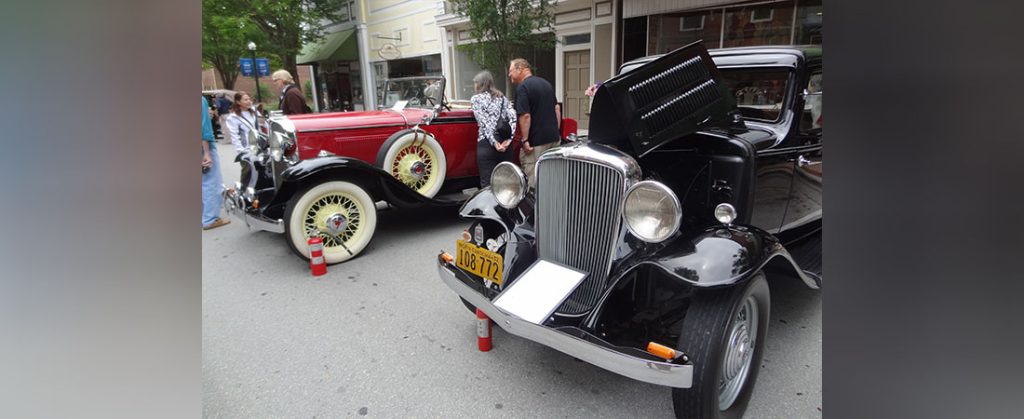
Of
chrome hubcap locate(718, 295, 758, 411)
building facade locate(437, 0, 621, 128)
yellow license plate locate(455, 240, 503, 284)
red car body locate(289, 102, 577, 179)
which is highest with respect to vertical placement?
building facade locate(437, 0, 621, 128)

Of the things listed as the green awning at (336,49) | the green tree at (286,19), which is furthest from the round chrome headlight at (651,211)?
the green awning at (336,49)

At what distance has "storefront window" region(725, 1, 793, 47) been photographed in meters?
8.02

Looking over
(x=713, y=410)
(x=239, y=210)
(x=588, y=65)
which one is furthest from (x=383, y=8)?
(x=713, y=410)

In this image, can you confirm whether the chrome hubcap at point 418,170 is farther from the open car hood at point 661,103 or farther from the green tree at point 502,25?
the green tree at point 502,25

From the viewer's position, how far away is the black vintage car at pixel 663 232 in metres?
2.02

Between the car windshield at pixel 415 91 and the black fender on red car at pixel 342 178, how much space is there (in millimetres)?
1293

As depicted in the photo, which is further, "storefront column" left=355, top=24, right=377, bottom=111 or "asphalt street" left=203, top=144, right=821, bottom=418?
"storefront column" left=355, top=24, right=377, bottom=111

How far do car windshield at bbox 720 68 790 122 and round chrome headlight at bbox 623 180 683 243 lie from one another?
1.44m

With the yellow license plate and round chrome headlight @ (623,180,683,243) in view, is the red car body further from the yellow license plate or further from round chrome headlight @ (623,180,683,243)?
round chrome headlight @ (623,180,683,243)

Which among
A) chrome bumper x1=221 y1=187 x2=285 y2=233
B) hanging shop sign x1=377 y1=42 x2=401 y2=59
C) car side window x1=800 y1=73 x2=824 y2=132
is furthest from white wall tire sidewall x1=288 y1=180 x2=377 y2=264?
hanging shop sign x1=377 y1=42 x2=401 y2=59

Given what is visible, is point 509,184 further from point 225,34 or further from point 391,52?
point 391,52
